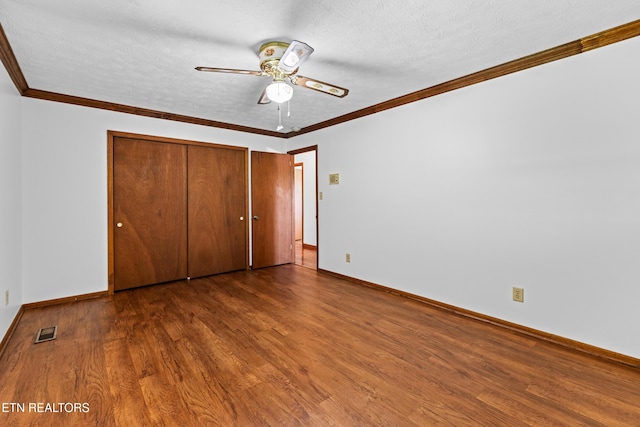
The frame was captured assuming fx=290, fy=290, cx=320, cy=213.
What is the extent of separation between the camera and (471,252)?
114 inches

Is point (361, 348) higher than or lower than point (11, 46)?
lower

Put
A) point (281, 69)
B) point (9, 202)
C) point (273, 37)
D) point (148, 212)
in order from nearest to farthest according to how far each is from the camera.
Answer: point (273, 37)
point (281, 69)
point (9, 202)
point (148, 212)

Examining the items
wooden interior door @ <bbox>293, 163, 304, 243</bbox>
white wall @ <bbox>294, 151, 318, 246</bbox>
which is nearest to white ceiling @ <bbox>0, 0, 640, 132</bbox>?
white wall @ <bbox>294, 151, 318, 246</bbox>

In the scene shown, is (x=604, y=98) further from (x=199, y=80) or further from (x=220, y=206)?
(x=220, y=206)

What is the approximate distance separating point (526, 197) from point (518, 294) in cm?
87

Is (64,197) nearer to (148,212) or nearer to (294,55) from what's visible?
(148,212)

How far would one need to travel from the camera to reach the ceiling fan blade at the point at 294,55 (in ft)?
6.29

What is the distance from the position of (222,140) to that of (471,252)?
377cm

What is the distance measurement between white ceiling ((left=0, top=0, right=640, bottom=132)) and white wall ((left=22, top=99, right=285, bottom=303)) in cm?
41

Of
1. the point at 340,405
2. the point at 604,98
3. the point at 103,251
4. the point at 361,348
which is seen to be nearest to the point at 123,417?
the point at 340,405

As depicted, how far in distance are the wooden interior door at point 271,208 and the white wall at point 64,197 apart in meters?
1.91

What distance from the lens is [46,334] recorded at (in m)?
2.53

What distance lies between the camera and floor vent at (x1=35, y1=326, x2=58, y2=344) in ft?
8.00

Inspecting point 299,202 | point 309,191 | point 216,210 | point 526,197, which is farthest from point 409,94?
point 299,202
